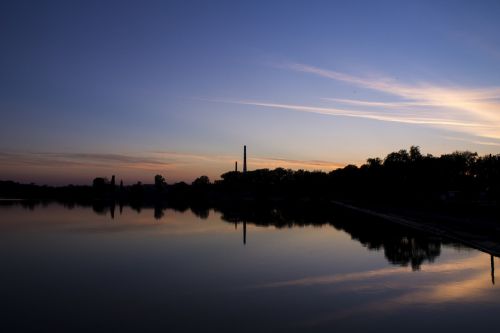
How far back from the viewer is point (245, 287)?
17812mm

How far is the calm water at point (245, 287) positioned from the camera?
13.1 meters

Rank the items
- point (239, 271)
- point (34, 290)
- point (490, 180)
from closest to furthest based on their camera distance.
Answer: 1. point (34, 290)
2. point (239, 271)
3. point (490, 180)

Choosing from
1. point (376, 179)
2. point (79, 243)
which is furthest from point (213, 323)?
point (376, 179)

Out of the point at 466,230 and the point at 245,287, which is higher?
the point at 466,230

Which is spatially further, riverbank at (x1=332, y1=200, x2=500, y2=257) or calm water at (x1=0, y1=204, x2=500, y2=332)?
riverbank at (x1=332, y1=200, x2=500, y2=257)

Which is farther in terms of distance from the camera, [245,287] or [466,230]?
[466,230]

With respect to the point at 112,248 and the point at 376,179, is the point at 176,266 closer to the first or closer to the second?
the point at 112,248

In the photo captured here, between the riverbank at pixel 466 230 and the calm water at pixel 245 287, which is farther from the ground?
the riverbank at pixel 466 230

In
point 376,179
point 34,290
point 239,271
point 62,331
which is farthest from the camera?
point 376,179

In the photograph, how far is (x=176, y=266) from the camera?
2303 cm

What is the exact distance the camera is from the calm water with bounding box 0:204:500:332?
13.1m

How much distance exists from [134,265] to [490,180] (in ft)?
271

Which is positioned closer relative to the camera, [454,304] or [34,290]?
[454,304]

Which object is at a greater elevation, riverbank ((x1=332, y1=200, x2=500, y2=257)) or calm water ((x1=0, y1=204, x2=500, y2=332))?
riverbank ((x1=332, y1=200, x2=500, y2=257))
